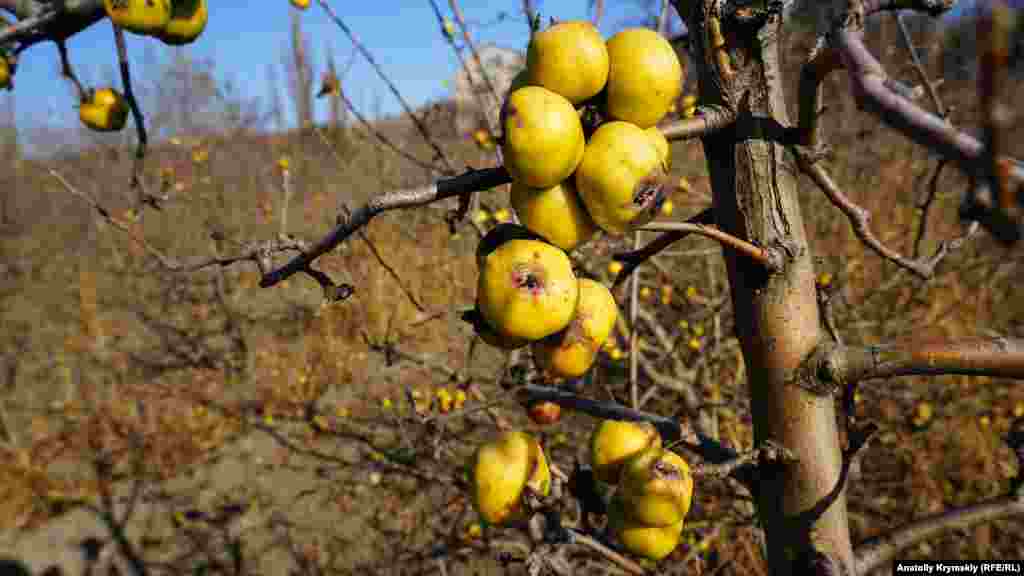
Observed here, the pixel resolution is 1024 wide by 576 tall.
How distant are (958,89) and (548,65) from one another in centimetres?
1624

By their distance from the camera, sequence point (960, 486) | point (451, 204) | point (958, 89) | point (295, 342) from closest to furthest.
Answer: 1. point (960, 486)
2. point (451, 204)
3. point (295, 342)
4. point (958, 89)

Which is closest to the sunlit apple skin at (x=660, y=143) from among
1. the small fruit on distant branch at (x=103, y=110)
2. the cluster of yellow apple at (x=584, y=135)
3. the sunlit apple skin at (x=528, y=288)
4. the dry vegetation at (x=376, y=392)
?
the cluster of yellow apple at (x=584, y=135)

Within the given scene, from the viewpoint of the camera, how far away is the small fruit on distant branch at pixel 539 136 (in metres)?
0.96

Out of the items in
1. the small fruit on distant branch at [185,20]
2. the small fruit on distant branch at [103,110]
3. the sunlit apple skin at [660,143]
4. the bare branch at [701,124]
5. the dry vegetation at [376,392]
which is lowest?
the dry vegetation at [376,392]

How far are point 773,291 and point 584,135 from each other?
535 millimetres

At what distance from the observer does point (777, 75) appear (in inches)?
45.7

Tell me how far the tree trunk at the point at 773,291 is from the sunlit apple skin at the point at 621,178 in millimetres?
236

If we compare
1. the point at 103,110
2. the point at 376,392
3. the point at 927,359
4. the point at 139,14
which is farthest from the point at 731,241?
the point at 376,392

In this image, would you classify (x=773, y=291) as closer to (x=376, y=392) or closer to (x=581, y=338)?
(x=581, y=338)

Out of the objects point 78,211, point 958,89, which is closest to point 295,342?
point 78,211

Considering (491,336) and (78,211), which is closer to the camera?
(491,336)

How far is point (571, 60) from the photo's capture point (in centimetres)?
103

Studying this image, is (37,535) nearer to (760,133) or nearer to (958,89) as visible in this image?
(760,133)

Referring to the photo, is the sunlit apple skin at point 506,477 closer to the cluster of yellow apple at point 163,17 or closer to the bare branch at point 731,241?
the bare branch at point 731,241
